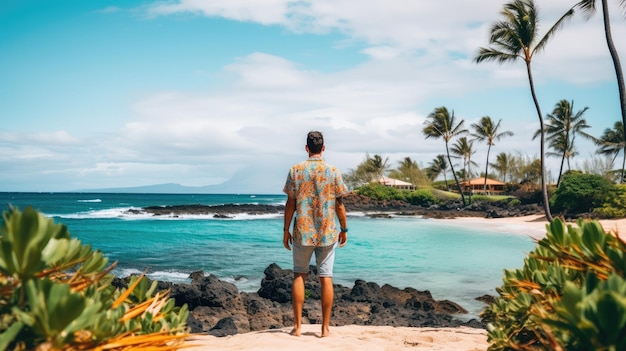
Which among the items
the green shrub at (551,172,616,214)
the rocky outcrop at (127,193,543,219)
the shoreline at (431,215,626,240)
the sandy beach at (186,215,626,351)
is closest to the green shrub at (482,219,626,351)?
the sandy beach at (186,215,626,351)

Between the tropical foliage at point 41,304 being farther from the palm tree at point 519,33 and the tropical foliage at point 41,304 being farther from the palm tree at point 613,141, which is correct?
the palm tree at point 613,141

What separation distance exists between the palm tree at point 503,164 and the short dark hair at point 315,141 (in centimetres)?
5754

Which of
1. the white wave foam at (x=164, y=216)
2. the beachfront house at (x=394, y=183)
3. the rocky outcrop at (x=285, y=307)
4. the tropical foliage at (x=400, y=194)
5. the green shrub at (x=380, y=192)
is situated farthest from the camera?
the beachfront house at (x=394, y=183)

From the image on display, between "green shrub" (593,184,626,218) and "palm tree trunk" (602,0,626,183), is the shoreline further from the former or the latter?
"palm tree trunk" (602,0,626,183)

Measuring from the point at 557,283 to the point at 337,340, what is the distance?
2731 mm

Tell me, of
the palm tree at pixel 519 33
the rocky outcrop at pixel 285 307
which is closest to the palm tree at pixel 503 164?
the palm tree at pixel 519 33

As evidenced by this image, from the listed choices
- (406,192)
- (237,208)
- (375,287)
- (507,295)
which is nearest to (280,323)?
(375,287)

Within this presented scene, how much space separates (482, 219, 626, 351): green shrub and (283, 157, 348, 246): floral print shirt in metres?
1.85

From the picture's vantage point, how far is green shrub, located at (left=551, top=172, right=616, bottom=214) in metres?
30.0

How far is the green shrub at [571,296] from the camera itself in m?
1.29

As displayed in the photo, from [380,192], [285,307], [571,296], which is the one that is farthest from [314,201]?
[380,192]

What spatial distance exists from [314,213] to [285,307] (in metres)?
4.24

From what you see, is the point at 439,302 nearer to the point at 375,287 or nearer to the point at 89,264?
the point at 375,287

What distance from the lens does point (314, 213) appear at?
460cm
